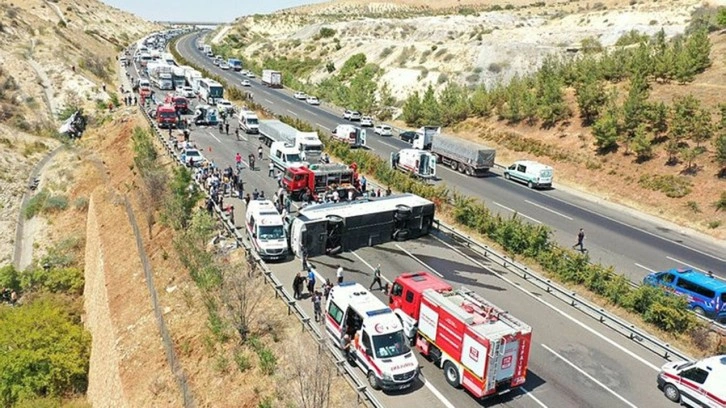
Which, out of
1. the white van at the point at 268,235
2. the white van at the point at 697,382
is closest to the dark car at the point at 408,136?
the white van at the point at 268,235

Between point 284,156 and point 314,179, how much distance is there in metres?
7.58

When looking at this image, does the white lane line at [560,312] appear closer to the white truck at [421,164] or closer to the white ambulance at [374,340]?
the white ambulance at [374,340]

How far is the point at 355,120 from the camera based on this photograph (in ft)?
238

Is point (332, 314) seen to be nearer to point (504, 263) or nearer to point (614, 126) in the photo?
point (504, 263)

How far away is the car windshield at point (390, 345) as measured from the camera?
1834 centimetres

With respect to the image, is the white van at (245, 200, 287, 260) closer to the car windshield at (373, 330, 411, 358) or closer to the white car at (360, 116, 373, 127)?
the car windshield at (373, 330, 411, 358)

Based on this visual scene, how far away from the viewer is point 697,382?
1814cm

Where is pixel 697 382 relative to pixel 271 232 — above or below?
below

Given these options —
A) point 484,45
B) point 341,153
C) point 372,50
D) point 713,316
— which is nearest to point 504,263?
point 713,316

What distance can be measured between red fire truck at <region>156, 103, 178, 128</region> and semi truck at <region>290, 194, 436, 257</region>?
107ft

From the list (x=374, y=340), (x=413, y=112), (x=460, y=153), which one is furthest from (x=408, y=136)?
(x=374, y=340)

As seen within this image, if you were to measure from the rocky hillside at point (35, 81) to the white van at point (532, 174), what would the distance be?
4208cm

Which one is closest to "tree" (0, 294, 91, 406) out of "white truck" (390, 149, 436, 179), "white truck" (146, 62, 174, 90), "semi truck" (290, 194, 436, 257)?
"semi truck" (290, 194, 436, 257)

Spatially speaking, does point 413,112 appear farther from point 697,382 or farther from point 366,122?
point 697,382
